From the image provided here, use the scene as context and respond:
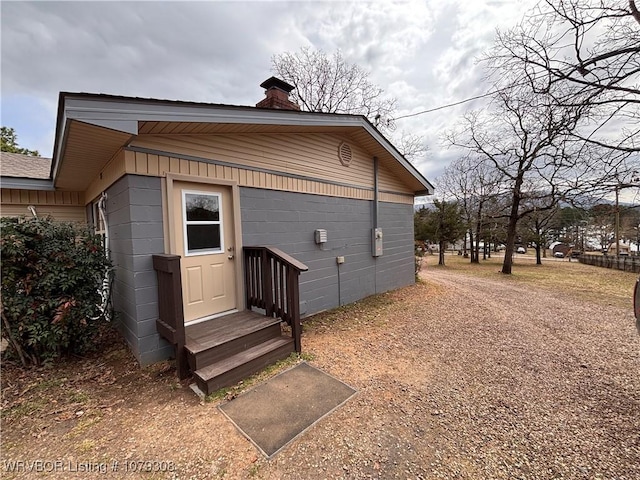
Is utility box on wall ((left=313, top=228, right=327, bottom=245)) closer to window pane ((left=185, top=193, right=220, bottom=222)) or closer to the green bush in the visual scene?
window pane ((left=185, top=193, right=220, bottom=222))

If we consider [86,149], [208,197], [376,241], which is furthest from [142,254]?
[376,241]

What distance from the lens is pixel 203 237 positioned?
3.74 meters

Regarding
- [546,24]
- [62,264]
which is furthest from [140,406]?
[546,24]

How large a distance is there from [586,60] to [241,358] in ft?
27.1

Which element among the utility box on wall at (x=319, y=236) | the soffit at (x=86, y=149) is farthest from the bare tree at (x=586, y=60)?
the soffit at (x=86, y=149)

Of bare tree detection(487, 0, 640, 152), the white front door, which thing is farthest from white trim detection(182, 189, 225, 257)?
bare tree detection(487, 0, 640, 152)

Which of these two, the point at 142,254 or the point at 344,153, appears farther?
the point at 344,153

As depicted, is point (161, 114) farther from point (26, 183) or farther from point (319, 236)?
point (26, 183)

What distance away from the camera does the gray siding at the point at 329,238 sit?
4.43 meters

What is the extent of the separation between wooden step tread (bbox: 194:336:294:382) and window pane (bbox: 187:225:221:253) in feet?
5.17

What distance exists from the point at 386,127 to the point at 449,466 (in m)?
14.4

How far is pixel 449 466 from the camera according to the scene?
1854 mm

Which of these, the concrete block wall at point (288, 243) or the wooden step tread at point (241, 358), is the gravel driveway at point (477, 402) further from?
the concrete block wall at point (288, 243)

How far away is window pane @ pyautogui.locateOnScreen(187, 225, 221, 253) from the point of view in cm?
361
